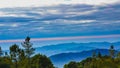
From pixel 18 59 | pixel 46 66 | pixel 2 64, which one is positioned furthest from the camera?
pixel 46 66

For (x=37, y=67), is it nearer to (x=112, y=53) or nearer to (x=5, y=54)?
(x=5, y=54)

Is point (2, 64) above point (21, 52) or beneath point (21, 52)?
beneath

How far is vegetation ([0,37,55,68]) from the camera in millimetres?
113938

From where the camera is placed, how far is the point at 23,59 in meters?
126

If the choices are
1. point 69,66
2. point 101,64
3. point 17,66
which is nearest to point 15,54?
point 17,66

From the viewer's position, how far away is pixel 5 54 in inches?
5369

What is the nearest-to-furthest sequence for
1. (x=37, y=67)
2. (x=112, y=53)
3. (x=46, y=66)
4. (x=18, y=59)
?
(x=37, y=67), (x=18, y=59), (x=46, y=66), (x=112, y=53)

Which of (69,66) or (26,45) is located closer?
(26,45)

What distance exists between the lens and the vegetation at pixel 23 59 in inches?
4486

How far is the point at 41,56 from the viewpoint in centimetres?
13388

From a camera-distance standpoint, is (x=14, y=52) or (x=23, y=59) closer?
(x=14, y=52)

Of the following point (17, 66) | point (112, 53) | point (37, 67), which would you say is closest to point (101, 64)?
point (37, 67)

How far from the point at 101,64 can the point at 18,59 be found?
98.8 ft

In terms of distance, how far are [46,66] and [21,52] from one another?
1301cm
